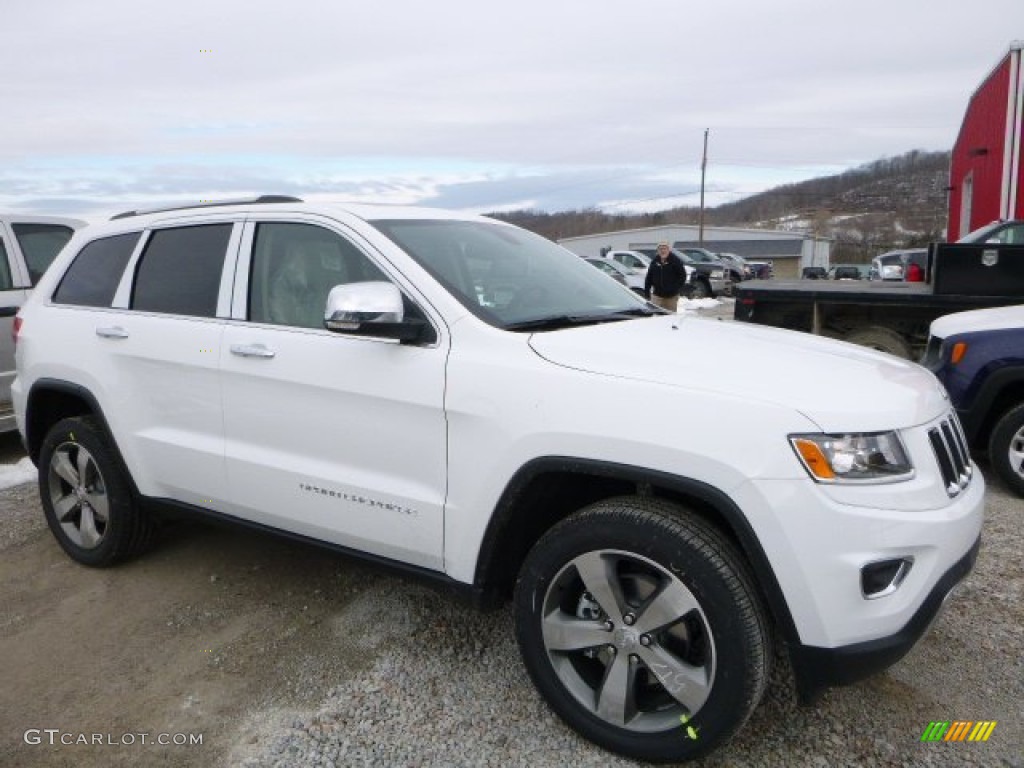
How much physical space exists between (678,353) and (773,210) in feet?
346

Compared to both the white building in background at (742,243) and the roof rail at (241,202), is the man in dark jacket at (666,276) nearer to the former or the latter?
the roof rail at (241,202)

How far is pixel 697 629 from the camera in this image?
7.91 feet

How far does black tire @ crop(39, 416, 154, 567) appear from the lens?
3.76m

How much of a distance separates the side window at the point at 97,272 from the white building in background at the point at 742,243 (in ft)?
200

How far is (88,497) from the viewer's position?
391cm

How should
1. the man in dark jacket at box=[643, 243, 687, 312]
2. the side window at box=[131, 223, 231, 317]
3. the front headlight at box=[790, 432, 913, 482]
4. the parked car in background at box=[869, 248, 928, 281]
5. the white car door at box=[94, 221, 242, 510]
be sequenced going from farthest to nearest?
the parked car in background at box=[869, 248, 928, 281], the man in dark jacket at box=[643, 243, 687, 312], the side window at box=[131, 223, 231, 317], the white car door at box=[94, 221, 242, 510], the front headlight at box=[790, 432, 913, 482]

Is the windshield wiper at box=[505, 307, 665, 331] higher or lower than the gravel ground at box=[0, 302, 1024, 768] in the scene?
higher

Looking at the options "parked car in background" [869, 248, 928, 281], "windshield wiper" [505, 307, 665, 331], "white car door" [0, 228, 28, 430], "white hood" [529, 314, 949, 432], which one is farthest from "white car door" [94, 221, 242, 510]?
"parked car in background" [869, 248, 928, 281]

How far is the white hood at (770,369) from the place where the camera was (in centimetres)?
223

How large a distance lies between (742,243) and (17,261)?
232 ft

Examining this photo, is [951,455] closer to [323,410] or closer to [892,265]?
[323,410]

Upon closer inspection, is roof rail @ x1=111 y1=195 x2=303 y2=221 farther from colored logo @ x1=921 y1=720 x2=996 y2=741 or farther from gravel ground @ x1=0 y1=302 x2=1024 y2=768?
colored logo @ x1=921 y1=720 x2=996 y2=741

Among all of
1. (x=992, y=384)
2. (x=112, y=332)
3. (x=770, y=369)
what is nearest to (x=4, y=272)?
(x=112, y=332)

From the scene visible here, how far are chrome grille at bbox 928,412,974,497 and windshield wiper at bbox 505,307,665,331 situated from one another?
3.88 ft
